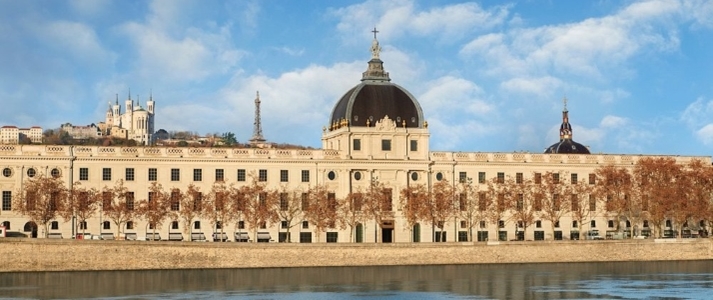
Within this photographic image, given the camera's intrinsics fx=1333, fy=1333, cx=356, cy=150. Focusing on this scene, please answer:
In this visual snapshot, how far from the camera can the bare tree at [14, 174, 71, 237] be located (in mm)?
116375

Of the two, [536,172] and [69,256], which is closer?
[69,256]

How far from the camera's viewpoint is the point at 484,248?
375 feet

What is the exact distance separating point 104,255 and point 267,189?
29.2m

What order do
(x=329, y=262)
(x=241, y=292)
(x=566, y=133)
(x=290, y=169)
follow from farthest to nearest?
(x=566, y=133)
(x=290, y=169)
(x=329, y=262)
(x=241, y=292)

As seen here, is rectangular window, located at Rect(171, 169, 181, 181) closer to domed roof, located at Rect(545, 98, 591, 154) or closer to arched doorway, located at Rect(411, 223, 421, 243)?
arched doorway, located at Rect(411, 223, 421, 243)

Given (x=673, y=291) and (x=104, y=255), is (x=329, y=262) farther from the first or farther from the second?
(x=673, y=291)

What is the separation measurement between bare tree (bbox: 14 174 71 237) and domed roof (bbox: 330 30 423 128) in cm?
3032

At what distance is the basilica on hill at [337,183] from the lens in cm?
12350

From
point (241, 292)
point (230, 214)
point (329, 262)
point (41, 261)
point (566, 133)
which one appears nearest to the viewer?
point (241, 292)

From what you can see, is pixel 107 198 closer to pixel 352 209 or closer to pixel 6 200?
pixel 6 200

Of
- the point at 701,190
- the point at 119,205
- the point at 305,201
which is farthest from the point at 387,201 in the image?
the point at 701,190

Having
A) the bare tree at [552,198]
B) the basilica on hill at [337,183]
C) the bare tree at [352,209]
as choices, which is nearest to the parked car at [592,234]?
the basilica on hill at [337,183]

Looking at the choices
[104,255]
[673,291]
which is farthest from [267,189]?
[673,291]

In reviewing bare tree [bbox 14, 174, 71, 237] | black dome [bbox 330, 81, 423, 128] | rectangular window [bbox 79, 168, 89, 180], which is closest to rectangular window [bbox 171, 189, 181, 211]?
rectangular window [bbox 79, 168, 89, 180]
